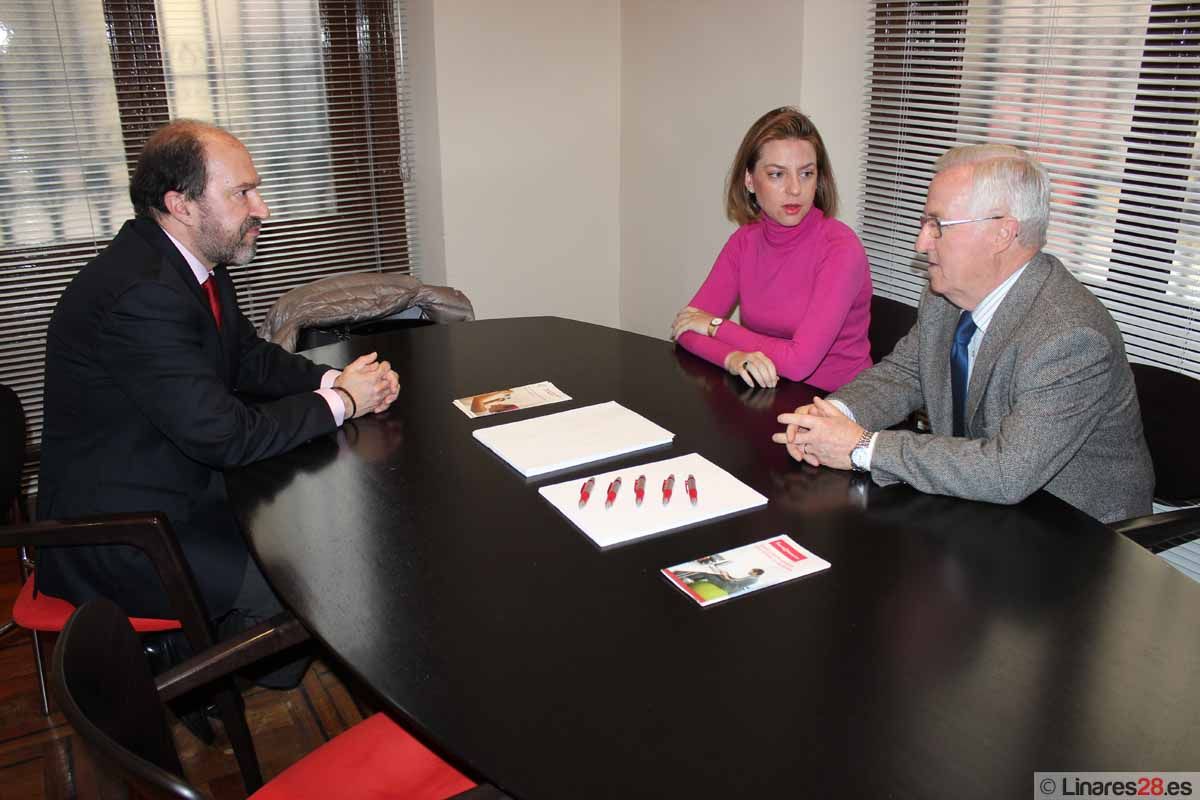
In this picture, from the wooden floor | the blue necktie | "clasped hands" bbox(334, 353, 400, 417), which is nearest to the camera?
the blue necktie

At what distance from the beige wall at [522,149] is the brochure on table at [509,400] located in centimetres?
204

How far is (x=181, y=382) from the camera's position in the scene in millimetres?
2100

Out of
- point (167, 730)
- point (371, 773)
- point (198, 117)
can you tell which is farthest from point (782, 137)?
point (198, 117)

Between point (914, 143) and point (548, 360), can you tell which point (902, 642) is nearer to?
point (548, 360)

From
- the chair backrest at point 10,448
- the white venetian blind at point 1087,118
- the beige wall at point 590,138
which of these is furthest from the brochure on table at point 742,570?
the beige wall at point 590,138

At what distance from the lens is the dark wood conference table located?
1171 millimetres

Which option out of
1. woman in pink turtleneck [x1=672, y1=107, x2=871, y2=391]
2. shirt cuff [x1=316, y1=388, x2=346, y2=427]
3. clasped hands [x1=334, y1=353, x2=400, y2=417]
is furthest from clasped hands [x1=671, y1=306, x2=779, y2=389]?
shirt cuff [x1=316, y1=388, x2=346, y2=427]

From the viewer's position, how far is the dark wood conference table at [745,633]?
1.17 m

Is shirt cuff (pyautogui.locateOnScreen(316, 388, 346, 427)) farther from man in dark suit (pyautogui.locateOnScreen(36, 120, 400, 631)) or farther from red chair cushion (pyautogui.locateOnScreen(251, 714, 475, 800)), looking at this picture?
red chair cushion (pyautogui.locateOnScreen(251, 714, 475, 800))

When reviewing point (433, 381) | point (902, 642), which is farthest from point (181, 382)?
point (902, 642)

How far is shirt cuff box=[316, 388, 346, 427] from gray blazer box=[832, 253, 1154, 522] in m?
1.14

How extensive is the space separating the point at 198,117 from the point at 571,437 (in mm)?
2626

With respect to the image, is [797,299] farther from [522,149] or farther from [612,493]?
[522,149]

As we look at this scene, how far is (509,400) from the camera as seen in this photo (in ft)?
7.77
